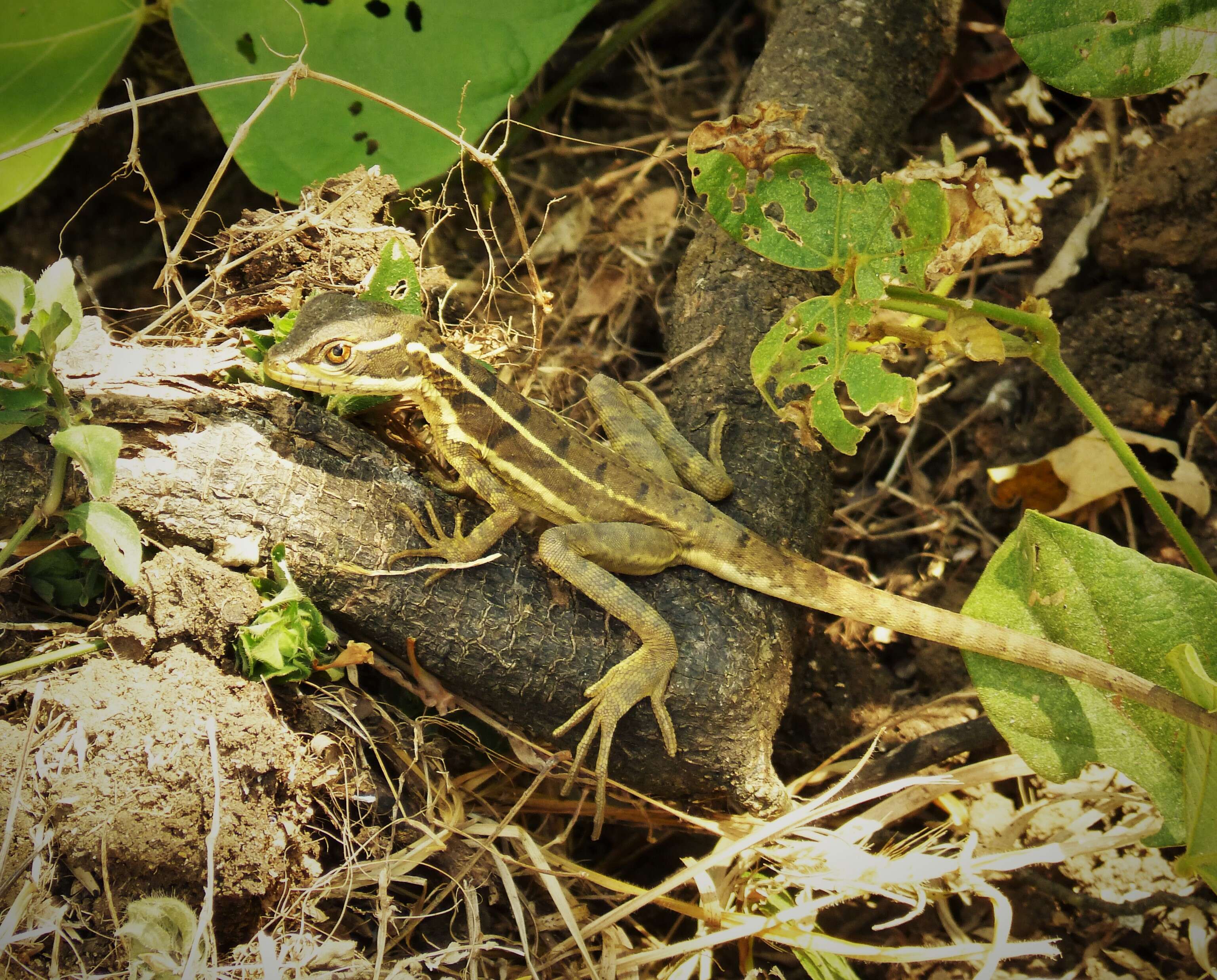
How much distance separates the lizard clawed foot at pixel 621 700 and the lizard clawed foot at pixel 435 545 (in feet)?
1.89

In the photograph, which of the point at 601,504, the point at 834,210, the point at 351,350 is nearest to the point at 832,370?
the point at 834,210

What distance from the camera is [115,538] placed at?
7.08 feet

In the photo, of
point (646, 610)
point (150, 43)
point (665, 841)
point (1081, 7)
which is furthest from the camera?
point (150, 43)

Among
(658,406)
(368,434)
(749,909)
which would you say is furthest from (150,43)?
(749,909)

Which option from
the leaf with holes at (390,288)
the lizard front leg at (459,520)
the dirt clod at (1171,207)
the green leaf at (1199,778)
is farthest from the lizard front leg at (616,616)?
the dirt clod at (1171,207)

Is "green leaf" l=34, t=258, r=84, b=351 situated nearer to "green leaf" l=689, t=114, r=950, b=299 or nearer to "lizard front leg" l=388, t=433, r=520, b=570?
"lizard front leg" l=388, t=433, r=520, b=570

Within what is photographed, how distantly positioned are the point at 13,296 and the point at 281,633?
1.11 meters

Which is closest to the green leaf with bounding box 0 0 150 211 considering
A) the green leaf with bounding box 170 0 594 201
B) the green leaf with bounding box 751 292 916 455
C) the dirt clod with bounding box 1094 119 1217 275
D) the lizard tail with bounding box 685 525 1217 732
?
the green leaf with bounding box 170 0 594 201

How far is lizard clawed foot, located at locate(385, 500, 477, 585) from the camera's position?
2.61 metres

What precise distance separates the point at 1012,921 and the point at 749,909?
41.2 inches

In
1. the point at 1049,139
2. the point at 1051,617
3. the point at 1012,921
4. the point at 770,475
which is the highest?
the point at 1049,139

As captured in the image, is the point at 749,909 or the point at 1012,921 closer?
the point at 749,909

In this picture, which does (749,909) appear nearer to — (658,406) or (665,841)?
(665,841)

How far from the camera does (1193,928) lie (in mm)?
2764
